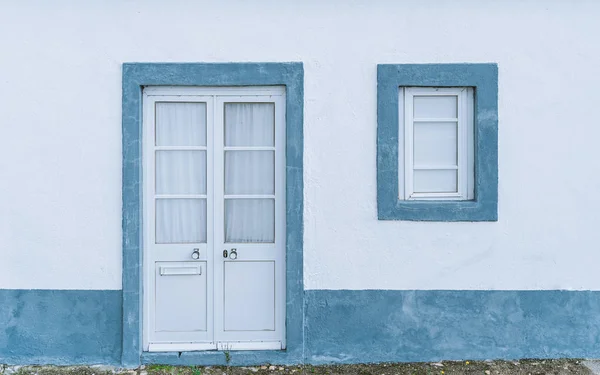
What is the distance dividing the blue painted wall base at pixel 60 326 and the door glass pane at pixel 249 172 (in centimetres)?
126

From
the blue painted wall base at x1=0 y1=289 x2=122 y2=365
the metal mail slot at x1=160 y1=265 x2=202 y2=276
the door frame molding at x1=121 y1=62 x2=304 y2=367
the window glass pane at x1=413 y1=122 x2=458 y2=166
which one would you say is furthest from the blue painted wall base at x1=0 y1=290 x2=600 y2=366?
the window glass pane at x1=413 y1=122 x2=458 y2=166

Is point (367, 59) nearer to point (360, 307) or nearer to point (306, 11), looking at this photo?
point (306, 11)

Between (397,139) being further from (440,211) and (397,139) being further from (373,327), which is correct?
(373,327)

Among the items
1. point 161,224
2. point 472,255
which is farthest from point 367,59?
point 161,224

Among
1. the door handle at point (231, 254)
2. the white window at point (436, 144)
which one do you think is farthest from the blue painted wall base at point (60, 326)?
the white window at point (436, 144)

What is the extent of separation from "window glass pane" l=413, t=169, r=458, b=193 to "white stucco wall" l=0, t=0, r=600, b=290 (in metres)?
0.30

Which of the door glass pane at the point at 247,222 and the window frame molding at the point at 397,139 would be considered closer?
the window frame molding at the point at 397,139

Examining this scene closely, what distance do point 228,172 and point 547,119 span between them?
8.53 feet

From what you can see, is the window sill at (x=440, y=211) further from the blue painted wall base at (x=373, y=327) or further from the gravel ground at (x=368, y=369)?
the gravel ground at (x=368, y=369)

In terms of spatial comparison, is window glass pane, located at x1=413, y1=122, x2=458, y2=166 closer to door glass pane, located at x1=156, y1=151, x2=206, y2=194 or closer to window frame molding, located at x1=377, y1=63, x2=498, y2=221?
window frame molding, located at x1=377, y1=63, x2=498, y2=221

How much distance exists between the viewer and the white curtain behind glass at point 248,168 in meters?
4.64

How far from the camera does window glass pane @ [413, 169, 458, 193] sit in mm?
4656

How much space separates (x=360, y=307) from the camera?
15.0 ft

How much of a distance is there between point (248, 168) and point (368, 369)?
186 cm
